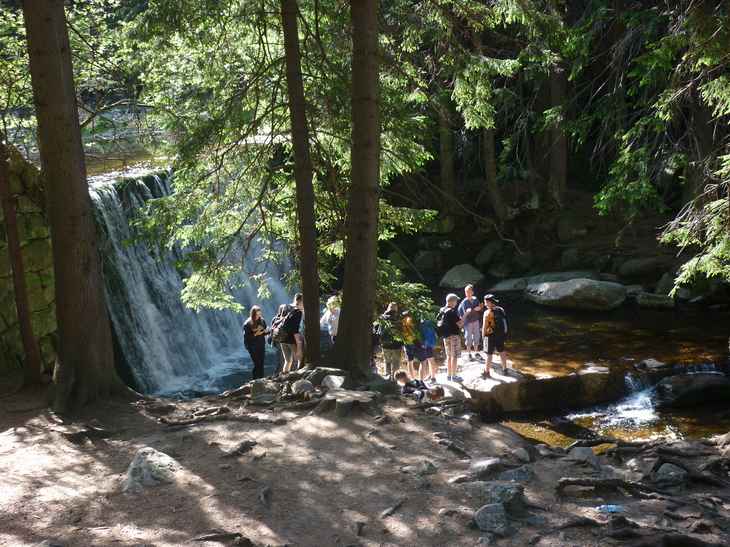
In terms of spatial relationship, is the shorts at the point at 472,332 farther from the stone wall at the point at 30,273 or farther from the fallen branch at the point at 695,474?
the stone wall at the point at 30,273

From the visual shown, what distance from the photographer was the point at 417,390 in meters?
10.3

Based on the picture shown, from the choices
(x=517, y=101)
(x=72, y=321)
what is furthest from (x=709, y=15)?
(x=517, y=101)

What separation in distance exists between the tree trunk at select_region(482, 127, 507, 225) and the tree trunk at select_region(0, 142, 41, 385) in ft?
52.7

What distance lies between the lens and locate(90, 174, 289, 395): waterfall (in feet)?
49.2

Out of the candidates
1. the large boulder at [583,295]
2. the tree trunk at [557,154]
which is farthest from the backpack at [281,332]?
the tree trunk at [557,154]

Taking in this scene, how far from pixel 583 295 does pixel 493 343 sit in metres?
7.99

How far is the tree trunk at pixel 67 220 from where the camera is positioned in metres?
8.25

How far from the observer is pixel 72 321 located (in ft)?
28.8

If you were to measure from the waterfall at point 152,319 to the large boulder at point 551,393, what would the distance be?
5.64 m

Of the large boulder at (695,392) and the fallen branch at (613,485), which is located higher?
the fallen branch at (613,485)

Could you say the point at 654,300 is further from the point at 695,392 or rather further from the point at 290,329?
the point at 290,329

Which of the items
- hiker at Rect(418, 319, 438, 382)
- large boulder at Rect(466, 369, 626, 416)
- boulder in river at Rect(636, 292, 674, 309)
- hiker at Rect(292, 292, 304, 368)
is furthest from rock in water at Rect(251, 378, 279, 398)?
boulder in river at Rect(636, 292, 674, 309)

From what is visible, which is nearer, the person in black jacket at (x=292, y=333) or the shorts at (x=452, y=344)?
the person in black jacket at (x=292, y=333)

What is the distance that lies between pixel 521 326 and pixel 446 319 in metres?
6.68
